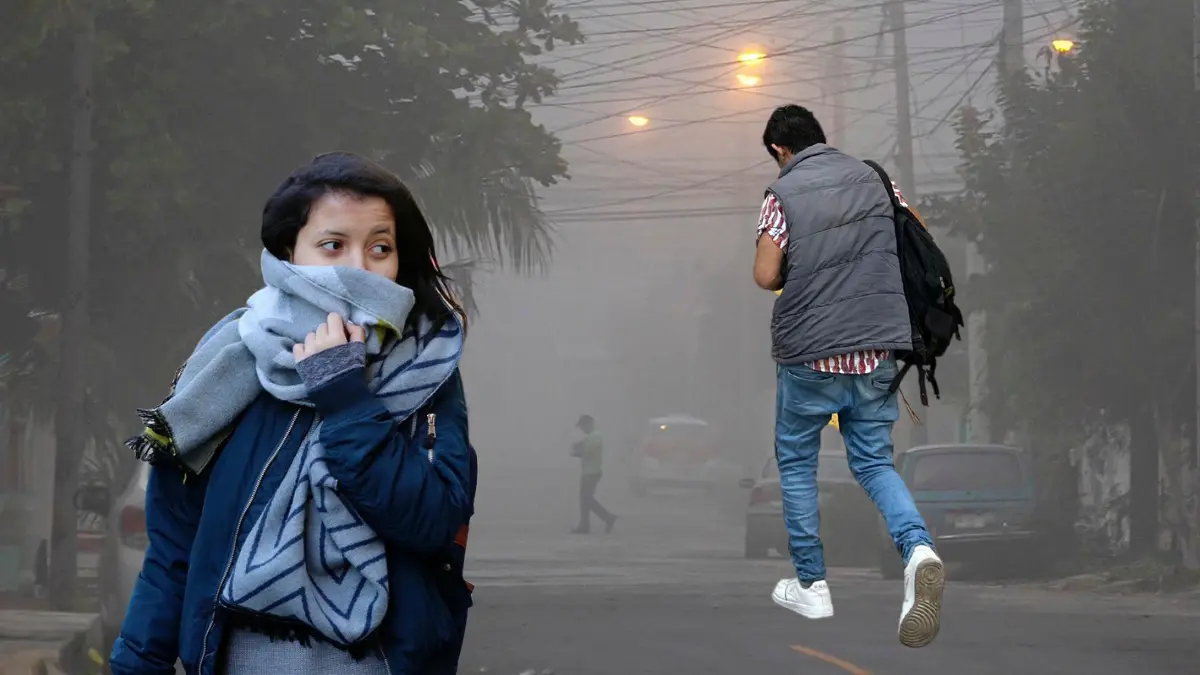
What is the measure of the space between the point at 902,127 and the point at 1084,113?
14.4 ft

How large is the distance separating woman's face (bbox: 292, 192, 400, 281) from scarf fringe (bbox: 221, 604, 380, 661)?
553 mm

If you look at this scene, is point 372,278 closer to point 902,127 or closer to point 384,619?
point 384,619

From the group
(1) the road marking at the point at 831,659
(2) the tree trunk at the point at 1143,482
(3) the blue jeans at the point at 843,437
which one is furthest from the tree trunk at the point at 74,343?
(3) the blue jeans at the point at 843,437

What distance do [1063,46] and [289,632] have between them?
18.3 meters

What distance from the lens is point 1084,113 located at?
63.0 ft

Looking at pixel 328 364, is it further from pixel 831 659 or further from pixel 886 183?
pixel 831 659

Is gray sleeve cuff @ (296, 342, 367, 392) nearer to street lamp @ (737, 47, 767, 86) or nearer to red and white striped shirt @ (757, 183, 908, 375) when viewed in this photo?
red and white striped shirt @ (757, 183, 908, 375)

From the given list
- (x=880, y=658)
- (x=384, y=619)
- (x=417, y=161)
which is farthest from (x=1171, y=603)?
(x=384, y=619)

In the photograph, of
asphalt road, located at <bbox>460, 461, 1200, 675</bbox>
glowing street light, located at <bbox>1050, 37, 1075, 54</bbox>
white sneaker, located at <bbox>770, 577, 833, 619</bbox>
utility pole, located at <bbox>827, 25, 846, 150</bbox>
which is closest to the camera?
white sneaker, located at <bbox>770, 577, 833, 619</bbox>

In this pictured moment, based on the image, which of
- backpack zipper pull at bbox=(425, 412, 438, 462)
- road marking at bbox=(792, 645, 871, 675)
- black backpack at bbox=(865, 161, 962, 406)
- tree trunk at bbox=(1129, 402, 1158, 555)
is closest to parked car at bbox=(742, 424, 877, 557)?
tree trunk at bbox=(1129, 402, 1158, 555)

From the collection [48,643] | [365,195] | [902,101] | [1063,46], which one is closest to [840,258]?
[365,195]

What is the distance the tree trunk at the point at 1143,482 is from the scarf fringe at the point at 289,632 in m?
17.7

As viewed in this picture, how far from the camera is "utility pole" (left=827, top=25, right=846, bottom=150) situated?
74.5 feet

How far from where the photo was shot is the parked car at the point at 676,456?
2448cm
